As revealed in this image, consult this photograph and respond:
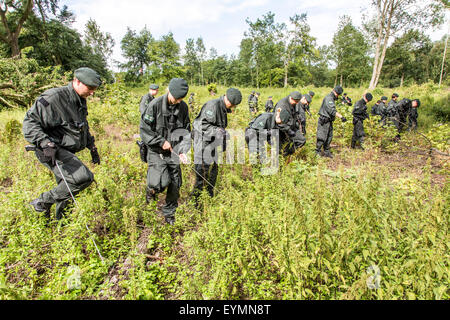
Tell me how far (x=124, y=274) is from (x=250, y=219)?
1411 millimetres

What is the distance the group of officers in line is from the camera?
2639 millimetres

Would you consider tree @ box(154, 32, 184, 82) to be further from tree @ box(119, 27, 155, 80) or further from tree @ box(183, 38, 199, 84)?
tree @ box(183, 38, 199, 84)

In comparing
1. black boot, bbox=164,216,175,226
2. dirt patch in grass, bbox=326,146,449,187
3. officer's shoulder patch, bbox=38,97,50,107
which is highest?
officer's shoulder patch, bbox=38,97,50,107

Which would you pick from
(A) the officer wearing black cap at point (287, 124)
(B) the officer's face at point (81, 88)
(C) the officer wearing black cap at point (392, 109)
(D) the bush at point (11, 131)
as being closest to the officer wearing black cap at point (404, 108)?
(C) the officer wearing black cap at point (392, 109)

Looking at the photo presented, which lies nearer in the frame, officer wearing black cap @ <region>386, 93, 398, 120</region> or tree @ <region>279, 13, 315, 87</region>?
officer wearing black cap @ <region>386, 93, 398, 120</region>

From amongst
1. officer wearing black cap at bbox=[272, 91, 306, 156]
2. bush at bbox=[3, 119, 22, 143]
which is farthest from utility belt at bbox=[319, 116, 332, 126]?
bush at bbox=[3, 119, 22, 143]

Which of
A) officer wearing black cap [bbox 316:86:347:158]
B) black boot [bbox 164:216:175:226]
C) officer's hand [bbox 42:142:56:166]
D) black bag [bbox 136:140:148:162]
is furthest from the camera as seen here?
officer wearing black cap [bbox 316:86:347:158]

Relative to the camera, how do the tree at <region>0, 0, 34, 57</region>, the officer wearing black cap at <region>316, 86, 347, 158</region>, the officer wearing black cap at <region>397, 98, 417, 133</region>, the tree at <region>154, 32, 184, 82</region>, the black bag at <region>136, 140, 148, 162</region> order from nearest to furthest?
the black bag at <region>136, 140, 148, 162</region> < the officer wearing black cap at <region>316, 86, 347, 158</region> < the officer wearing black cap at <region>397, 98, 417, 133</region> < the tree at <region>0, 0, 34, 57</region> < the tree at <region>154, 32, 184, 82</region>

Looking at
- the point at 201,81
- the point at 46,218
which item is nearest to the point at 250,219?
the point at 46,218

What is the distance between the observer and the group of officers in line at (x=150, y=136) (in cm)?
264

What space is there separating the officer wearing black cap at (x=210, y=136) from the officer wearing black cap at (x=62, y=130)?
61.3 inches

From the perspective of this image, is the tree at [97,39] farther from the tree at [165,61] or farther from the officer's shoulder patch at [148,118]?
the officer's shoulder patch at [148,118]
